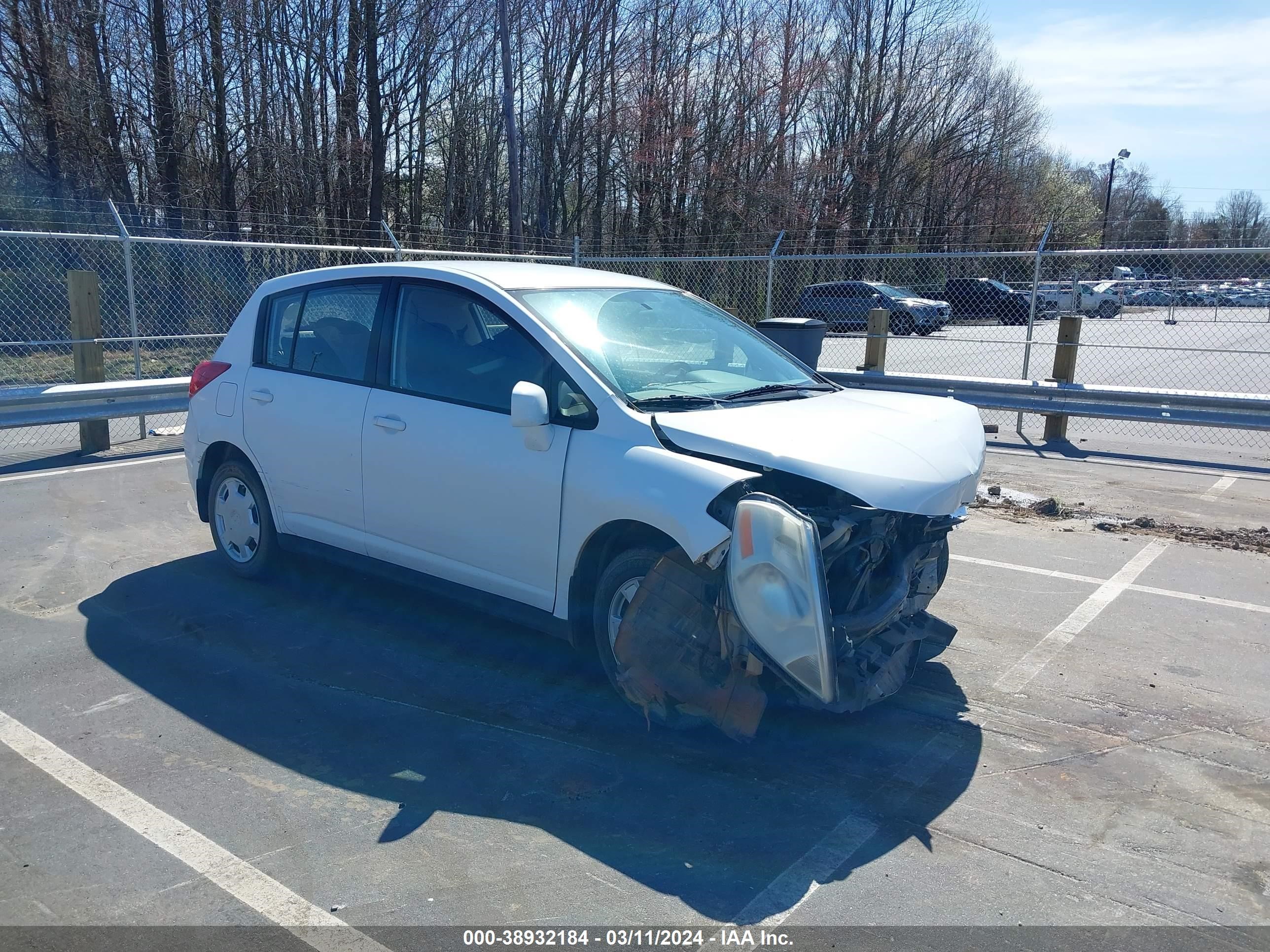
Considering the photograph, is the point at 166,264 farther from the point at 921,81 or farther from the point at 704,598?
the point at 921,81

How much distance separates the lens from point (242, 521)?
600 cm

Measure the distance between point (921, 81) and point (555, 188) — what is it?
14.3m

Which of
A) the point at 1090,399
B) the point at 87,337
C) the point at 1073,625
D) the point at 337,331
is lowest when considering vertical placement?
the point at 1073,625

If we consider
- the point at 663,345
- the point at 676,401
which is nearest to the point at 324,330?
the point at 663,345

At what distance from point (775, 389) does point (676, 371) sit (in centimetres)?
53

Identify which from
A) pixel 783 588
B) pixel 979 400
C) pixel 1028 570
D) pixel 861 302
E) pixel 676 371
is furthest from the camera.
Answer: pixel 861 302

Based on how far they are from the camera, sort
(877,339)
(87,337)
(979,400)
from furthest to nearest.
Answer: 1. (877,339)
2. (979,400)
3. (87,337)

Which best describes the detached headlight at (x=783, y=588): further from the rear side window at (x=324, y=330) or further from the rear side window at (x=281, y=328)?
the rear side window at (x=281, y=328)

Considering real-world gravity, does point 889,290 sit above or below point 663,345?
above

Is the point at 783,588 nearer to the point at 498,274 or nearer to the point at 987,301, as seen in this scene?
the point at 498,274

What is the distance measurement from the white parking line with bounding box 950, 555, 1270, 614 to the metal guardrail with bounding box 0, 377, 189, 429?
6.19 metres

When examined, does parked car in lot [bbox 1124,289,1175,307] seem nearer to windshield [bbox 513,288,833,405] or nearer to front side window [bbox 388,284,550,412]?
windshield [bbox 513,288,833,405]

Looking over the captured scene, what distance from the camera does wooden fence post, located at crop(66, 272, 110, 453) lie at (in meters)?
9.73

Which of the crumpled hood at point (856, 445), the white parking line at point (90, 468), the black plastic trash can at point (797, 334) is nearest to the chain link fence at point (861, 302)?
the black plastic trash can at point (797, 334)
